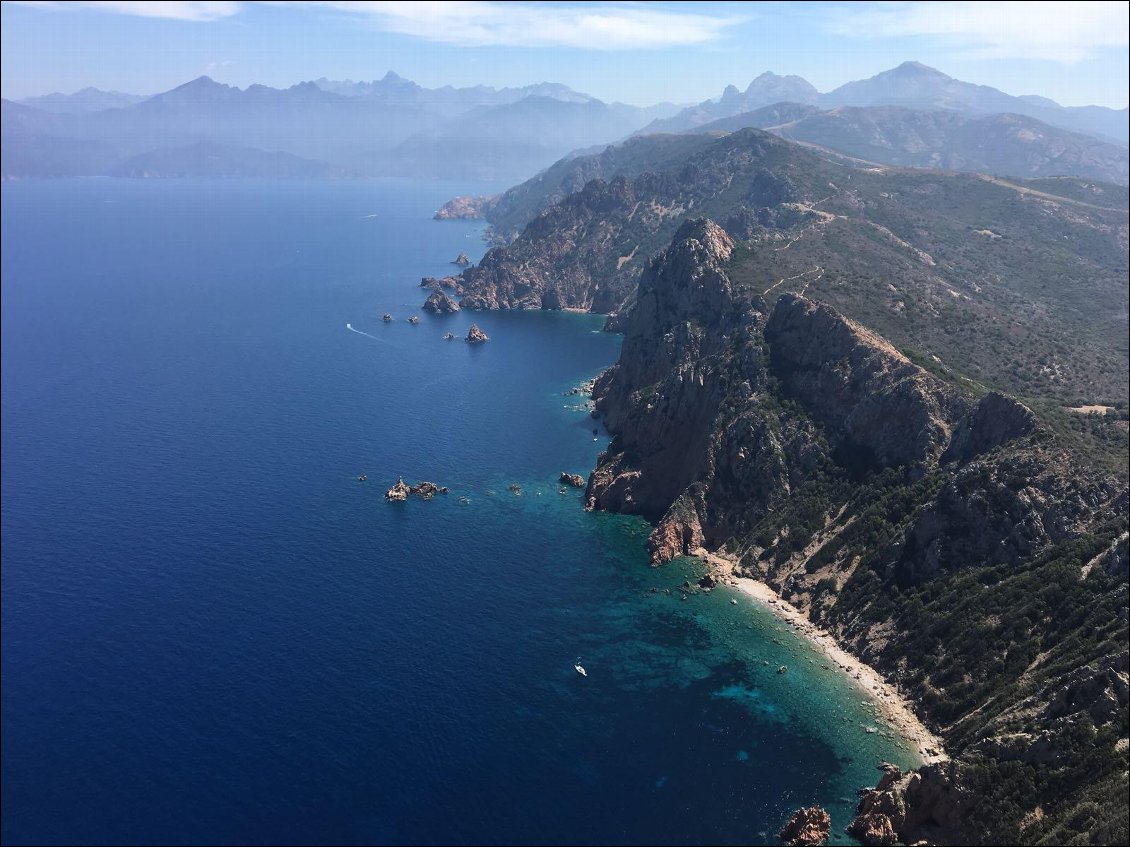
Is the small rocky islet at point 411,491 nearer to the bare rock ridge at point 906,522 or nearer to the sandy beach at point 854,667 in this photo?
the bare rock ridge at point 906,522

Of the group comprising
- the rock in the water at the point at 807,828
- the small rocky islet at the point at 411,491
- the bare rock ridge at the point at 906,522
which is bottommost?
the rock in the water at the point at 807,828

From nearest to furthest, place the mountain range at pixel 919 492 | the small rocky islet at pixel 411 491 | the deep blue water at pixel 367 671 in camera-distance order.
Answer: the mountain range at pixel 919 492 → the deep blue water at pixel 367 671 → the small rocky islet at pixel 411 491

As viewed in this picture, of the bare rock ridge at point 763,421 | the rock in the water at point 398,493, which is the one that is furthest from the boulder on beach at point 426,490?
the bare rock ridge at point 763,421

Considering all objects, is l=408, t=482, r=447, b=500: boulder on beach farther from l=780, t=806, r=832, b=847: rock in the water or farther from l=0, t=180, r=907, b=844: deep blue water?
l=780, t=806, r=832, b=847: rock in the water

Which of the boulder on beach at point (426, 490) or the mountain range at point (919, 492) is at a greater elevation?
the mountain range at point (919, 492)

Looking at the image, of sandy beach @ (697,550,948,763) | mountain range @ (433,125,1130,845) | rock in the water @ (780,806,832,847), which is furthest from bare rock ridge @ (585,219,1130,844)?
rock in the water @ (780,806,832,847)

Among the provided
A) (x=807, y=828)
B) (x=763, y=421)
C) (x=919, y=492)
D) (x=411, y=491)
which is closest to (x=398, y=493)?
(x=411, y=491)
